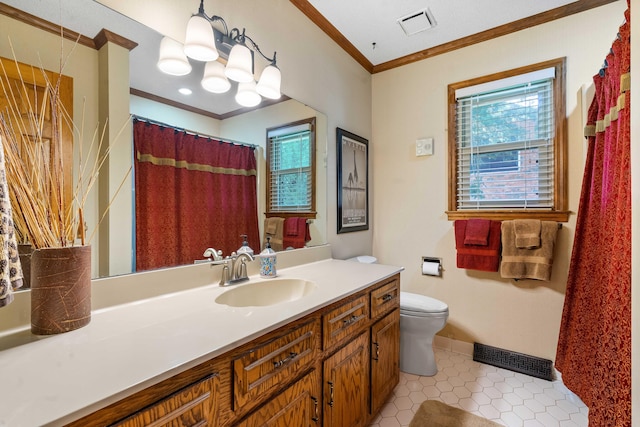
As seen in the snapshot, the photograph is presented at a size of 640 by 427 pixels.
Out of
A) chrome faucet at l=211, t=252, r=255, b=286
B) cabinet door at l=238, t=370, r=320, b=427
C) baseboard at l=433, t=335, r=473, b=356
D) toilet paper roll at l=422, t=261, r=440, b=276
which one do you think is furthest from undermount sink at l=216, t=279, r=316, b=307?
baseboard at l=433, t=335, r=473, b=356

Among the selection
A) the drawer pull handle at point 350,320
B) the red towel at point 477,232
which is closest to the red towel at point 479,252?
the red towel at point 477,232

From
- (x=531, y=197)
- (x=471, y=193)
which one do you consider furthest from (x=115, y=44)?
(x=531, y=197)

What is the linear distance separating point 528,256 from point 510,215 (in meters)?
0.30

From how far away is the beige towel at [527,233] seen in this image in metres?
1.96

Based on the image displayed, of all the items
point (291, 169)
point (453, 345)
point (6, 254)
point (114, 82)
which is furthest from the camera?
point (453, 345)

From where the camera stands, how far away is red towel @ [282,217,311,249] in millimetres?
1825

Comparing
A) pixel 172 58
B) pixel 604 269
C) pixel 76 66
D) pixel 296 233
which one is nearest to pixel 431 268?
pixel 604 269

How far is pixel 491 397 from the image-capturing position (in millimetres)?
1791

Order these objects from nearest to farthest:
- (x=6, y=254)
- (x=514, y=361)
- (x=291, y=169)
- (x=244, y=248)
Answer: (x=6, y=254)
(x=244, y=248)
(x=291, y=169)
(x=514, y=361)

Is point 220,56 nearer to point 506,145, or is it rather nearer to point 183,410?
point 183,410

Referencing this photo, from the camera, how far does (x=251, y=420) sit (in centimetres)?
84

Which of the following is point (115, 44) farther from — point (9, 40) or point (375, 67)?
point (375, 67)

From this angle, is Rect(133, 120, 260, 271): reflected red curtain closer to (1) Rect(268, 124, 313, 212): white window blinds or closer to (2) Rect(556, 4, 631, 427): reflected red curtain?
(1) Rect(268, 124, 313, 212): white window blinds

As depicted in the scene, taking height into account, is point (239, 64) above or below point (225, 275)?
above
